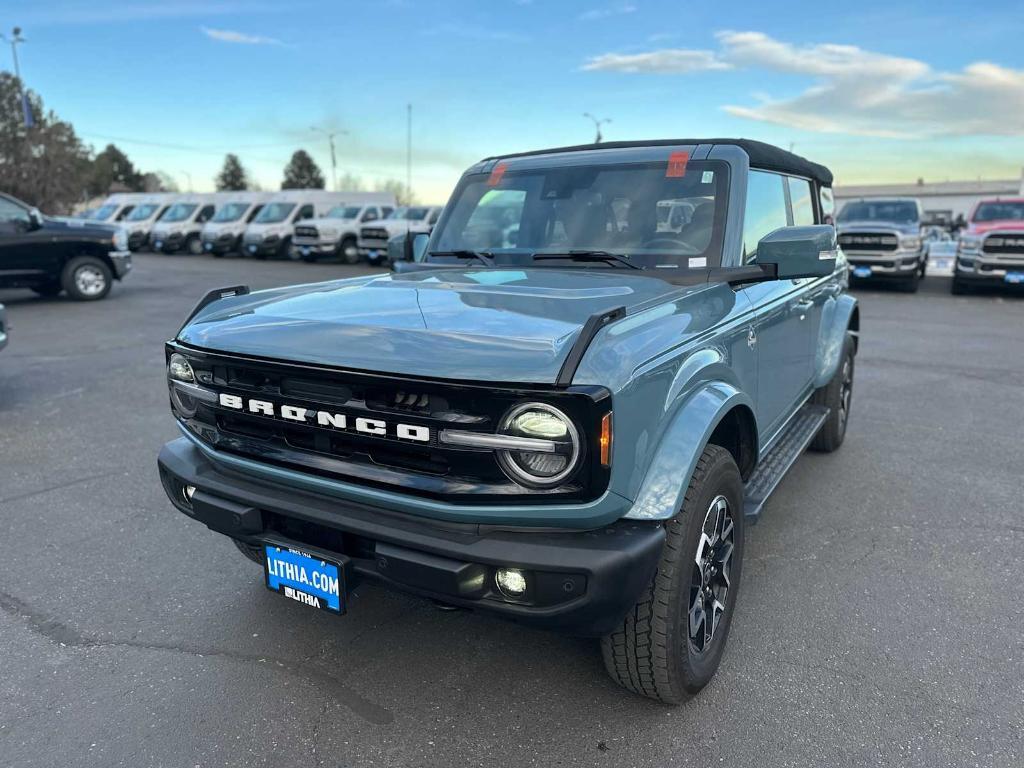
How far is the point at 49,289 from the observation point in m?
13.6

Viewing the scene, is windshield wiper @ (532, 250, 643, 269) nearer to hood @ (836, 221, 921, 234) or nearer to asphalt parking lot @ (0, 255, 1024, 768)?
asphalt parking lot @ (0, 255, 1024, 768)

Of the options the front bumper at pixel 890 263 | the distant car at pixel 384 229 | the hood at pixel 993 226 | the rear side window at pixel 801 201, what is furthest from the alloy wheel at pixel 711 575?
the distant car at pixel 384 229

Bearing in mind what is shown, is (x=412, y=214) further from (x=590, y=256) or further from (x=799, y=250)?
(x=799, y=250)

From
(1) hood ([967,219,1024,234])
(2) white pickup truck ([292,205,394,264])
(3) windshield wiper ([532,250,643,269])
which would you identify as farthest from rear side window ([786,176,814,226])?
(2) white pickup truck ([292,205,394,264])

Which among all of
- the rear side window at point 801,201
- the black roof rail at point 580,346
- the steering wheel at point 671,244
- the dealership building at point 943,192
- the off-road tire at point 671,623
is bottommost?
the off-road tire at point 671,623

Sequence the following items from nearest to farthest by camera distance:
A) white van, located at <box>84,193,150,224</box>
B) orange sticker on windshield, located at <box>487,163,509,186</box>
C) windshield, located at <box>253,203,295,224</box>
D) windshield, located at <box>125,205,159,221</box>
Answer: orange sticker on windshield, located at <box>487,163,509,186</box> < windshield, located at <box>253,203,295,224</box> < windshield, located at <box>125,205,159,221</box> < white van, located at <box>84,193,150,224</box>

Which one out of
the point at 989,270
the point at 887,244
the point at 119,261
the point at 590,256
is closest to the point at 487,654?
the point at 590,256

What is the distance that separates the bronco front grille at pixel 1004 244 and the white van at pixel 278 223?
19465 millimetres

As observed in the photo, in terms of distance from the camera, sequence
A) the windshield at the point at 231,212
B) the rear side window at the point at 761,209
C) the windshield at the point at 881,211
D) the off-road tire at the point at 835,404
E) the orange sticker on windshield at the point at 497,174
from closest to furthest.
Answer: the rear side window at the point at 761,209 → the orange sticker on windshield at the point at 497,174 → the off-road tire at the point at 835,404 → the windshield at the point at 881,211 → the windshield at the point at 231,212

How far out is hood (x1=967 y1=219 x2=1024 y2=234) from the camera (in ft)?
45.2

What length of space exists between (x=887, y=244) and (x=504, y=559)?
1540cm

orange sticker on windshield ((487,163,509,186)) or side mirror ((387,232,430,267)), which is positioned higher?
orange sticker on windshield ((487,163,509,186))

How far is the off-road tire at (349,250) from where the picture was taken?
23.6 metres

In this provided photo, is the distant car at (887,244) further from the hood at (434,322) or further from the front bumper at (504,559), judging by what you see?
the front bumper at (504,559)
